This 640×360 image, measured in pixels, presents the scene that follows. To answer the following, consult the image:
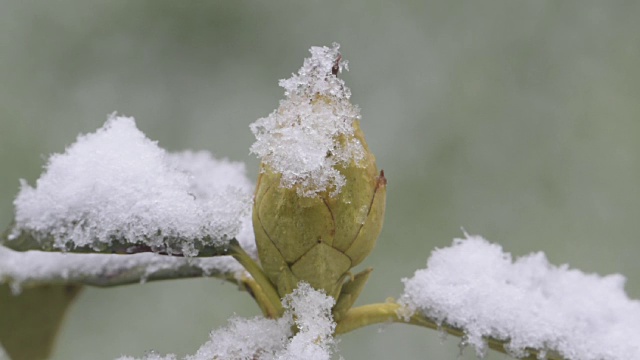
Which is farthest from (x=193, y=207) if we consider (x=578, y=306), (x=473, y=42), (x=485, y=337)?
(x=473, y=42)

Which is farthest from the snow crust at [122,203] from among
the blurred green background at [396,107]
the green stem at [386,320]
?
the blurred green background at [396,107]

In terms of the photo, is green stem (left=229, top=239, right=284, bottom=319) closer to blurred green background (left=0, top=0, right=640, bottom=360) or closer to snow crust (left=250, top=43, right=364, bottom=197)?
snow crust (left=250, top=43, right=364, bottom=197)

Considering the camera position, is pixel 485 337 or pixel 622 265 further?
pixel 622 265

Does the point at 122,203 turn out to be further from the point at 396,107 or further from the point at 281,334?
the point at 396,107

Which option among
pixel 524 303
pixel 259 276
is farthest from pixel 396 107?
pixel 259 276

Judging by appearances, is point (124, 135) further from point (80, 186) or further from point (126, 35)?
point (126, 35)
